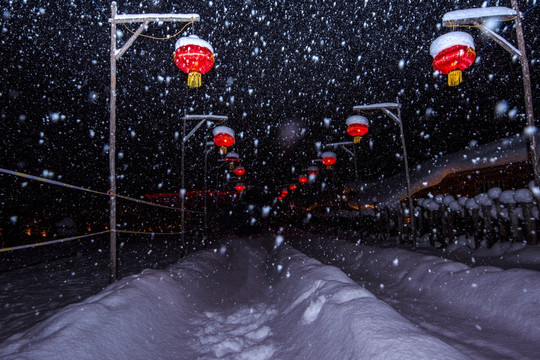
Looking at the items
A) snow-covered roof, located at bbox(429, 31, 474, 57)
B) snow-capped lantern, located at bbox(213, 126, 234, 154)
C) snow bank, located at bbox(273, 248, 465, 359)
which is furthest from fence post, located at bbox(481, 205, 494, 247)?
snow-capped lantern, located at bbox(213, 126, 234, 154)

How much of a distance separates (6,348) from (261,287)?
4.57m

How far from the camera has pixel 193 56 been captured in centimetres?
537

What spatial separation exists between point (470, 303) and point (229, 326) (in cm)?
341

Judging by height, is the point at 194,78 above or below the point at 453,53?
below

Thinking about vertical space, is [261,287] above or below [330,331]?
below

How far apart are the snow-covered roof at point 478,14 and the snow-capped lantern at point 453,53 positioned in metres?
0.91

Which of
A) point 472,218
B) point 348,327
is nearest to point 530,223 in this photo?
point 472,218

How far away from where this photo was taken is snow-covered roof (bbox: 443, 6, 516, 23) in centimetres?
597

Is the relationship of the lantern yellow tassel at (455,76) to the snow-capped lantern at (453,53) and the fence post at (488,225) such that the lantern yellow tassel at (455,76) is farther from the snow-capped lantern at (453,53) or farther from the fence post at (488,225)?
the fence post at (488,225)

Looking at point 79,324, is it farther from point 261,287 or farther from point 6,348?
point 261,287

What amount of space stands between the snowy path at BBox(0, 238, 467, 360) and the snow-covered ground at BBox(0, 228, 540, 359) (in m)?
0.01

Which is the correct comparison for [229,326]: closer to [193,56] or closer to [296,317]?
[296,317]

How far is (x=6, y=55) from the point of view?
9.47 m

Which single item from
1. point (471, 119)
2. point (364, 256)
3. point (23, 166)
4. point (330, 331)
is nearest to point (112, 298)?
point (330, 331)
